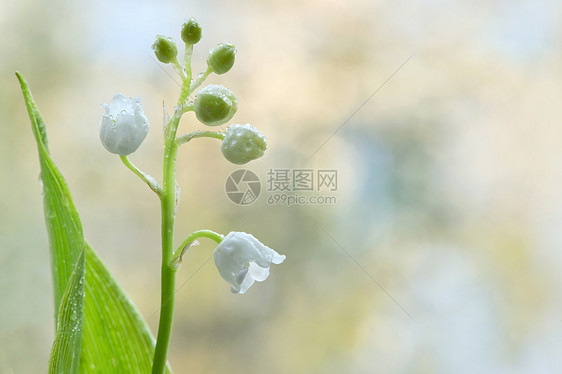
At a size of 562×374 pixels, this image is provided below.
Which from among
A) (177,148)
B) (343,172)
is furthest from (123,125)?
(343,172)

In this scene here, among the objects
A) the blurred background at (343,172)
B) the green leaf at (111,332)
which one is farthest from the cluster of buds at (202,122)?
the blurred background at (343,172)

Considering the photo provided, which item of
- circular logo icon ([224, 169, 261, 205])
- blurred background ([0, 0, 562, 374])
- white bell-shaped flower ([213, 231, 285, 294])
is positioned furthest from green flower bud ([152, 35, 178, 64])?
blurred background ([0, 0, 562, 374])

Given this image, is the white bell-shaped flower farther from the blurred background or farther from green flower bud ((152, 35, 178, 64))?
the blurred background

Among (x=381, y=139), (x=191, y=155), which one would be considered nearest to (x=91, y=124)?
(x=191, y=155)

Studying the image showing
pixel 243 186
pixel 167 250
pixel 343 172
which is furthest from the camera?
pixel 343 172

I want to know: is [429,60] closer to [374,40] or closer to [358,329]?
[374,40]

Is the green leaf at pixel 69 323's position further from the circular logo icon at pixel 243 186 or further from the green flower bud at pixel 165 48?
the circular logo icon at pixel 243 186

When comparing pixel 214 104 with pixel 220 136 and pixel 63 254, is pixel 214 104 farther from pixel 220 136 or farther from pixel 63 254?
pixel 63 254
